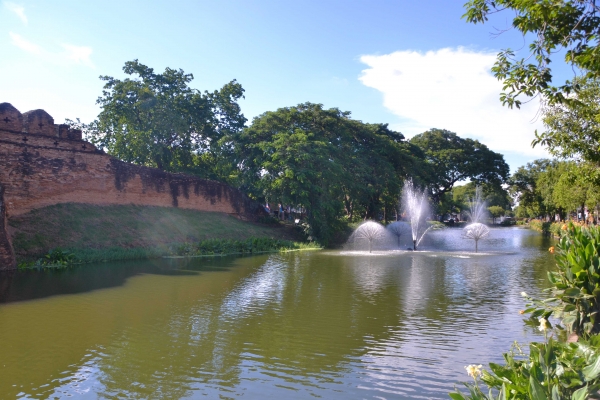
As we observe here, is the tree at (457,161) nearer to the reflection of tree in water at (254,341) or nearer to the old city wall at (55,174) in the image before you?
the old city wall at (55,174)

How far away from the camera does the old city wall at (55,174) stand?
16.4 metres

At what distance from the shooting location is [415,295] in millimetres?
10086

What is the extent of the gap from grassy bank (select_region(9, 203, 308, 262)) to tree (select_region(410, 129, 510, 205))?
1977 centimetres

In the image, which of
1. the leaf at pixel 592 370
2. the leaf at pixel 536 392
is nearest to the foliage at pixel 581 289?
the leaf at pixel 592 370

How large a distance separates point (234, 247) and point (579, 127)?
14.5 m

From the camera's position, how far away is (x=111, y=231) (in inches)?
710

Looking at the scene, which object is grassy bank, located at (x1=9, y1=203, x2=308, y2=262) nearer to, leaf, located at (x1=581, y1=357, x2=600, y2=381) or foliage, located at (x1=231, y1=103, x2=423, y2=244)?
foliage, located at (x1=231, y1=103, x2=423, y2=244)

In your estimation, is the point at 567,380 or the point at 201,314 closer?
the point at 567,380

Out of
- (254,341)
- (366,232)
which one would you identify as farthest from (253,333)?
(366,232)

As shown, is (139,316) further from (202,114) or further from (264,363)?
(202,114)

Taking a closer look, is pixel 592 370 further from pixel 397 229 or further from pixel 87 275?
pixel 397 229

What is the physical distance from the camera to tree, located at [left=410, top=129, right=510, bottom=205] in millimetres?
37312

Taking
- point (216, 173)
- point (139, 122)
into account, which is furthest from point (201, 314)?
point (216, 173)

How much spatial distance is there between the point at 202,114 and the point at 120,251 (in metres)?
13.4
